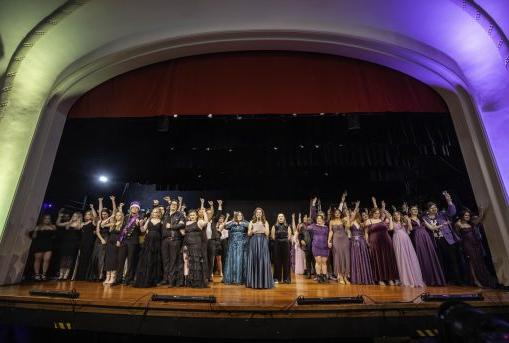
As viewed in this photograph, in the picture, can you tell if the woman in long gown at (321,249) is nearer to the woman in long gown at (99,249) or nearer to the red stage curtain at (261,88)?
the red stage curtain at (261,88)

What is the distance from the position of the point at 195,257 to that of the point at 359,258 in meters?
3.20

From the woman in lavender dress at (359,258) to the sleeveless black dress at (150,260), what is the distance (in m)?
3.72

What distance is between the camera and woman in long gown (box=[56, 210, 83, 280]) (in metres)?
5.60

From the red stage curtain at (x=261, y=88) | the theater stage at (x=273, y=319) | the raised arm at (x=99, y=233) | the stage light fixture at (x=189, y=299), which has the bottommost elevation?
the theater stage at (x=273, y=319)

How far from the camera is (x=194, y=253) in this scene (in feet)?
15.1

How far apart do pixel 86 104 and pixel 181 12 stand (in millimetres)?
2941

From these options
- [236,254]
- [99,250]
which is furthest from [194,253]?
[99,250]

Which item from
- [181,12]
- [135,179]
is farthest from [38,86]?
[135,179]

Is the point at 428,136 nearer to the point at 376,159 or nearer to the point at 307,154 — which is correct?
the point at 376,159

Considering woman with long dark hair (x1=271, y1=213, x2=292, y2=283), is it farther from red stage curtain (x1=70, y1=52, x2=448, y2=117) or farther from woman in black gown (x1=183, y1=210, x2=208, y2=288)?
red stage curtain (x1=70, y1=52, x2=448, y2=117)

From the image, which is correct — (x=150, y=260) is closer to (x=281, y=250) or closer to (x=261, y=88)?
(x=281, y=250)

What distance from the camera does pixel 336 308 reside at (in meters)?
2.81

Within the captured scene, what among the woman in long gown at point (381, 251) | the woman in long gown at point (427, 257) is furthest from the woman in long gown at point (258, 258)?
the woman in long gown at point (427, 257)

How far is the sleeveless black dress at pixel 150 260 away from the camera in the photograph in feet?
14.9
